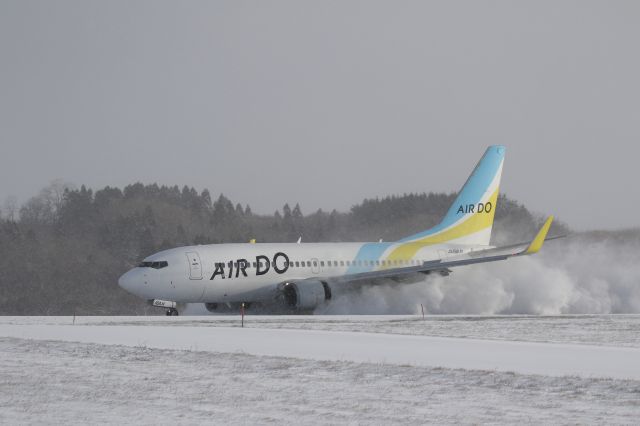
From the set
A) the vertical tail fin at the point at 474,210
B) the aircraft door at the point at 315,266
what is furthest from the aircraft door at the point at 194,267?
the vertical tail fin at the point at 474,210

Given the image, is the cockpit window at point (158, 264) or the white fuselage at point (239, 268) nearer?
the white fuselage at point (239, 268)

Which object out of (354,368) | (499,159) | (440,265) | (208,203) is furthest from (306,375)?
(208,203)

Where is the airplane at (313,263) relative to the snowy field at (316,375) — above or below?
above

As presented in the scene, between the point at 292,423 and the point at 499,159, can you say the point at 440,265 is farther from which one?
the point at 292,423

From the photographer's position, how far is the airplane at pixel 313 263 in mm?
44719

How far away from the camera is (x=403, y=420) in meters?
14.7

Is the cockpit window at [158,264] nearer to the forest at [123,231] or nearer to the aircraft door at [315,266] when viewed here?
the aircraft door at [315,266]

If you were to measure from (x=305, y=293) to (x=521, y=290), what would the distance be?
10.8 metres

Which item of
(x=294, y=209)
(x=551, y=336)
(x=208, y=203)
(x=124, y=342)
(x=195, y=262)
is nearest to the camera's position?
(x=124, y=342)

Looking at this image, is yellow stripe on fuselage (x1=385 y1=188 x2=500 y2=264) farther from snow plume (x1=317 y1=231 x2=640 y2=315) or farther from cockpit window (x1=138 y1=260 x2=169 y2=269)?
cockpit window (x1=138 y1=260 x2=169 y2=269)

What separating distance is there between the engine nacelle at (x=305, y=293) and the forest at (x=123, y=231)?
38.8 meters

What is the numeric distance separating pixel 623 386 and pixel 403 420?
209 inches

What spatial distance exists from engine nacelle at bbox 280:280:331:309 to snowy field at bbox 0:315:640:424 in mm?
12407

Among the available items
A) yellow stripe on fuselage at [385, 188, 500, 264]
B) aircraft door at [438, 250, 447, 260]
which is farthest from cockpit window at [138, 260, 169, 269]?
aircraft door at [438, 250, 447, 260]
